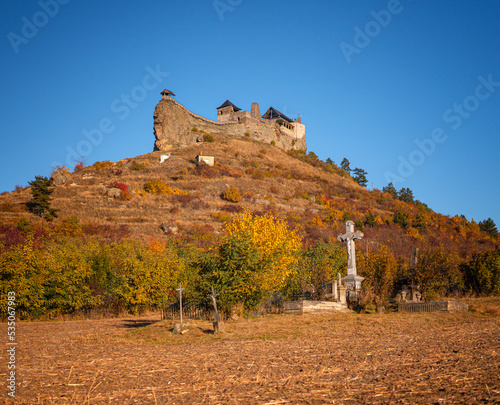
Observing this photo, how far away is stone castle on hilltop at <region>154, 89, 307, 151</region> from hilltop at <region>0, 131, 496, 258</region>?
16.6 ft

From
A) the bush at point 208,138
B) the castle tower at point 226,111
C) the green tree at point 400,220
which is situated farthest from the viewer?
the castle tower at point 226,111

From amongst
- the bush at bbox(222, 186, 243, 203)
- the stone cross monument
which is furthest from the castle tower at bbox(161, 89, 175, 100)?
the stone cross monument

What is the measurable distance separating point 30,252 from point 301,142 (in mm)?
109354

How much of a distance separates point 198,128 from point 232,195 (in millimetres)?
41666

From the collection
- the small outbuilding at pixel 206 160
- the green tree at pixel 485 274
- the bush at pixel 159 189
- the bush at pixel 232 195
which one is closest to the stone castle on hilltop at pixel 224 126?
the small outbuilding at pixel 206 160

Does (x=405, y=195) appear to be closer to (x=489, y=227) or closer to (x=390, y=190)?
(x=390, y=190)

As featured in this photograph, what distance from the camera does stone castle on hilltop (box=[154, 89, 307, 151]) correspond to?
100 meters

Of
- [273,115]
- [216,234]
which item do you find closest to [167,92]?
[273,115]

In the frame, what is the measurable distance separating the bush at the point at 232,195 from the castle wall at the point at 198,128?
105 ft

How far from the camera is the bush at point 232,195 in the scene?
71.2 metres

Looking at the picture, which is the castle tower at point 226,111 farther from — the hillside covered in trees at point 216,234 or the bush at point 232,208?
the bush at point 232,208

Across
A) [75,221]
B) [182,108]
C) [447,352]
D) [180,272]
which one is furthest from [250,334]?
[182,108]

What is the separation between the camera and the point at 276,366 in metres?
8.85

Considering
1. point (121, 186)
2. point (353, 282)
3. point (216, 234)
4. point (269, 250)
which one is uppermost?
point (121, 186)
